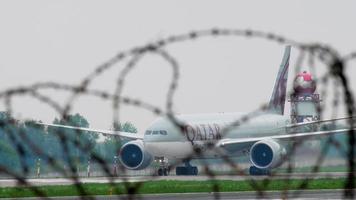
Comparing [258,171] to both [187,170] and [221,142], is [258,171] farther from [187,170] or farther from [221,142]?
[187,170]

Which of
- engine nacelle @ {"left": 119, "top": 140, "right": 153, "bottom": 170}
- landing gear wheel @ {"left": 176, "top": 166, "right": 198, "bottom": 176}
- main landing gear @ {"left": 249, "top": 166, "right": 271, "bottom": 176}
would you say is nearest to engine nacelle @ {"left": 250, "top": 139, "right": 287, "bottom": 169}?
main landing gear @ {"left": 249, "top": 166, "right": 271, "bottom": 176}

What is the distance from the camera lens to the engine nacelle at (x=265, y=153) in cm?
5303

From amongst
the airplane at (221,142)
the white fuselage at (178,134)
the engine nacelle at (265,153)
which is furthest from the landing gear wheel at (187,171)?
the engine nacelle at (265,153)

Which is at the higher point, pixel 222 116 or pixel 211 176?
pixel 222 116

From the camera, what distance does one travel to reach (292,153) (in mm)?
5039

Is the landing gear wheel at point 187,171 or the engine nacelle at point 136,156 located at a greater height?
the engine nacelle at point 136,156

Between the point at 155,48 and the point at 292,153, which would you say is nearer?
the point at 292,153

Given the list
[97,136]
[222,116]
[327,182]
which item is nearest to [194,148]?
[327,182]

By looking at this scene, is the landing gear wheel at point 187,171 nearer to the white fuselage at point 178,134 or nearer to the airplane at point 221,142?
the airplane at point 221,142

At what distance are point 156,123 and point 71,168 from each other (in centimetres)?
5093

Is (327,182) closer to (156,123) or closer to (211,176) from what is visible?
(156,123)

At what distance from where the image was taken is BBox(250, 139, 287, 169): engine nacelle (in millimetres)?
53031

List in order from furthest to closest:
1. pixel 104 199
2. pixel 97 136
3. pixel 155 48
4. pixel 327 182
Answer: pixel 97 136 → pixel 327 182 → pixel 104 199 → pixel 155 48

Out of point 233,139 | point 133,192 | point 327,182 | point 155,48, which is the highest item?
point 233,139
